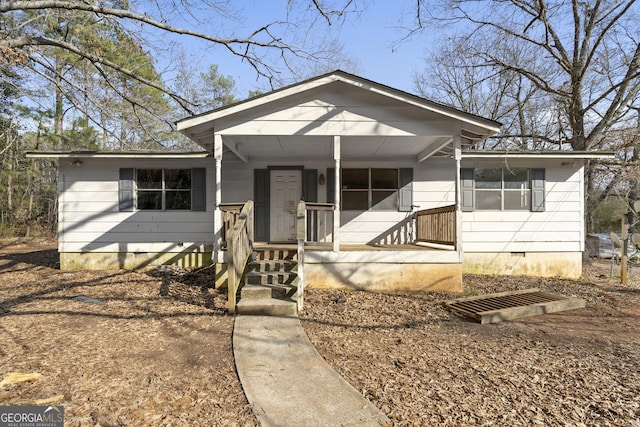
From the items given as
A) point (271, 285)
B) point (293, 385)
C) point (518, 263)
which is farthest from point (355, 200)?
point (293, 385)

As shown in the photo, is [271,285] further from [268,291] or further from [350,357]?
[350,357]

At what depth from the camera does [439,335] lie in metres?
4.47

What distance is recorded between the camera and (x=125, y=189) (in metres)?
8.71

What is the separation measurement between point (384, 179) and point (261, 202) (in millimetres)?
3161

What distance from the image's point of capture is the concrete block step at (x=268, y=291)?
18.3ft

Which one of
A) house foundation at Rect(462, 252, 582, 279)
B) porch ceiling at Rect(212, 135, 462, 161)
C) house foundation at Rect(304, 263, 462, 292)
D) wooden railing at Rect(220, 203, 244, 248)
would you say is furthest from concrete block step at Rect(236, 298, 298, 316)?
house foundation at Rect(462, 252, 582, 279)

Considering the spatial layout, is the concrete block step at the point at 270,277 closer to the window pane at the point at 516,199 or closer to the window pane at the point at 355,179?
the window pane at the point at 355,179

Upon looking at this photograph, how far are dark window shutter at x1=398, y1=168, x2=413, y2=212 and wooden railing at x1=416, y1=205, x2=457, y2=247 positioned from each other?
34 cm

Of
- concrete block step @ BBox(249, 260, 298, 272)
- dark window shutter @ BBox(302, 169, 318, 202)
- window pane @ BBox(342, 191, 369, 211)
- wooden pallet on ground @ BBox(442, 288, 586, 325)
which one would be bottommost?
wooden pallet on ground @ BBox(442, 288, 586, 325)

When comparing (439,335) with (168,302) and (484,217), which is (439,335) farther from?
(484,217)

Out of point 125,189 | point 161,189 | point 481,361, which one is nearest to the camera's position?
point 481,361

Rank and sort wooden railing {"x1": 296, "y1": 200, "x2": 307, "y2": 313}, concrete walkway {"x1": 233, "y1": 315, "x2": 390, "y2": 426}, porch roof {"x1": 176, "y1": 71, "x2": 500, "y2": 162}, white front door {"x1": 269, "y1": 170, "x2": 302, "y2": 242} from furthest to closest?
white front door {"x1": 269, "y1": 170, "x2": 302, "y2": 242}, porch roof {"x1": 176, "y1": 71, "x2": 500, "y2": 162}, wooden railing {"x1": 296, "y1": 200, "x2": 307, "y2": 313}, concrete walkway {"x1": 233, "y1": 315, "x2": 390, "y2": 426}

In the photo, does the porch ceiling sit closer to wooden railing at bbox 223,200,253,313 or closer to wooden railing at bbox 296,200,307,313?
wooden railing at bbox 223,200,253,313

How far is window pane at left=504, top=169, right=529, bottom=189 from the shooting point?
8.91 metres
